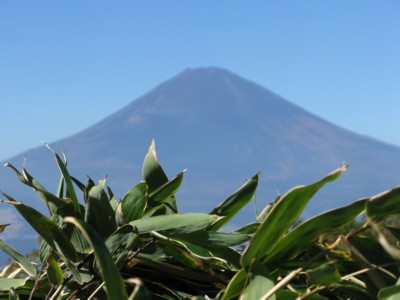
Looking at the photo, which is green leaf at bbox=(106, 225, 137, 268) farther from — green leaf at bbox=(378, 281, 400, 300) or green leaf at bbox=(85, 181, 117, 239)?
green leaf at bbox=(378, 281, 400, 300)

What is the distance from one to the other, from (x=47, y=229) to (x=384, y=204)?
429 mm

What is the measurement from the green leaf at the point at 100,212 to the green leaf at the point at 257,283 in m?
0.23

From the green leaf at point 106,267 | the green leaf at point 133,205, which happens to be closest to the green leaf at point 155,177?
the green leaf at point 133,205

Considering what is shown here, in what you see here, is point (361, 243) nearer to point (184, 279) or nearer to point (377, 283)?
point (377, 283)

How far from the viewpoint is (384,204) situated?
692 mm

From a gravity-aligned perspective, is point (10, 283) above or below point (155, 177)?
below

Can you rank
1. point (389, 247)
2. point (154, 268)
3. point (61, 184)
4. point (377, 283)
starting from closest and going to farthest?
1. point (389, 247)
2. point (377, 283)
3. point (154, 268)
4. point (61, 184)

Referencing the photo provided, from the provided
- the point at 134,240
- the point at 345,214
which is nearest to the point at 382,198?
the point at 345,214

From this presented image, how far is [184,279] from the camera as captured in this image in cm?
92

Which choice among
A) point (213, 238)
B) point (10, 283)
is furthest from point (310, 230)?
point (10, 283)

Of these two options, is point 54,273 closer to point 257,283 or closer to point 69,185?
point 69,185

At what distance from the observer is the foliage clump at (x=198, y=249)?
70cm

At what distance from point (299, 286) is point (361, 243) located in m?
0.12

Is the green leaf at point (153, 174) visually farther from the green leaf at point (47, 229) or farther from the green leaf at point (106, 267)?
the green leaf at point (106, 267)
